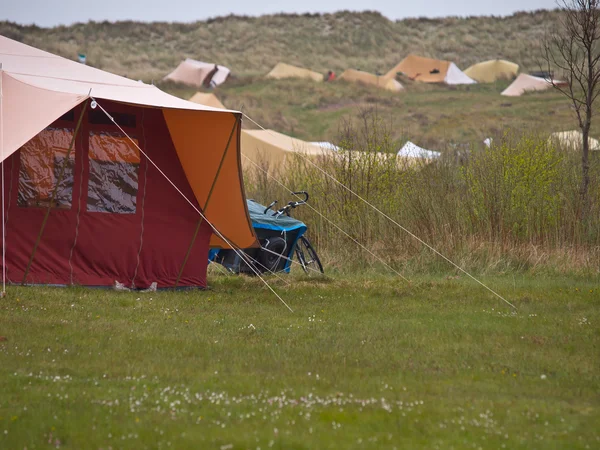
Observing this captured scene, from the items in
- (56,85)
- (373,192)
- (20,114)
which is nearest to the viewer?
(20,114)

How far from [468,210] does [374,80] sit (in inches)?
1589

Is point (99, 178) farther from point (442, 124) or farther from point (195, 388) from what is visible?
point (442, 124)

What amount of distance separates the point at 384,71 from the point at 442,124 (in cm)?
2889

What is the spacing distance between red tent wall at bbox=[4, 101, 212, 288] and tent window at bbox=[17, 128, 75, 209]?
5 cm

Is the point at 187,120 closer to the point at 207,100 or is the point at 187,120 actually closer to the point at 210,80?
the point at 207,100

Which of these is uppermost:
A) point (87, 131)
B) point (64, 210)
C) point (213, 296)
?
point (87, 131)

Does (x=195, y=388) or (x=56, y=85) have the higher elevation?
(x=56, y=85)

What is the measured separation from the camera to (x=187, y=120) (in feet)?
37.2

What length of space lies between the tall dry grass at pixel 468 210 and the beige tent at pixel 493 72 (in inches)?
1688

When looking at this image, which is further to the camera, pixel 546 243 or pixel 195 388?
pixel 546 243

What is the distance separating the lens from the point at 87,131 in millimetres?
10836

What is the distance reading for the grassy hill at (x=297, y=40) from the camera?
69375mm

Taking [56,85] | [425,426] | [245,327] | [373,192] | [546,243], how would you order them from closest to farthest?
[425,426], [245,327], [56,85], [546,243], [373,192]

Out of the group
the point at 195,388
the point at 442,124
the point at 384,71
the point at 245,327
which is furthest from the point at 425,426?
the point at 384,71
